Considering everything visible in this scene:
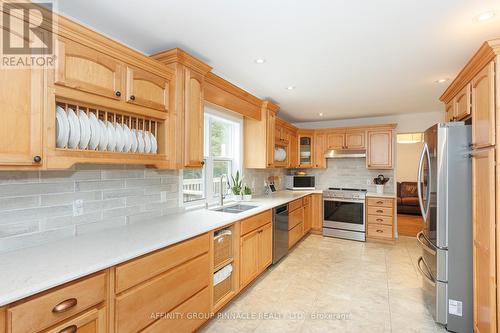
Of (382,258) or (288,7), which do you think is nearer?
(288,7)

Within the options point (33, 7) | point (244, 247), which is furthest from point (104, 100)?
point (244, 247)

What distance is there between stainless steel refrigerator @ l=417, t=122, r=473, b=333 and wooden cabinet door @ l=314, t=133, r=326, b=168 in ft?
10.6

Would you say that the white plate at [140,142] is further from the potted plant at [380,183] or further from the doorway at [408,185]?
the doorway at [408,185]

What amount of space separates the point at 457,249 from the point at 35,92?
10.4ft

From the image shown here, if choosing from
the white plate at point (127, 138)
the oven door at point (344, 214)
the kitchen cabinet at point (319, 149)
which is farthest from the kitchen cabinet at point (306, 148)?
the white plate at point (127, 138)

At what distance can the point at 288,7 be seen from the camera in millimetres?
1688

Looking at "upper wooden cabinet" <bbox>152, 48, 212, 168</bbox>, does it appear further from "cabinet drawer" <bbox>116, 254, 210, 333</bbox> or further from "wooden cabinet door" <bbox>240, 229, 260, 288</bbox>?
"wooden cabinet door" <bbox>240, 229, 260, 288</bbox>

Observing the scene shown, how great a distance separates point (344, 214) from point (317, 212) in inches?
21.7

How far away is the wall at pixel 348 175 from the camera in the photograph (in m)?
5.21

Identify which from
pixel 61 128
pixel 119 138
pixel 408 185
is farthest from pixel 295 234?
pixel 408 185

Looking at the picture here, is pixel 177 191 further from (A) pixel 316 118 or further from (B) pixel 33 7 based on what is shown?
(A) pixel 316 118

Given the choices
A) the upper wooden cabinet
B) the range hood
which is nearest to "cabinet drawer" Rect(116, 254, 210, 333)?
the upper wooden cabinet

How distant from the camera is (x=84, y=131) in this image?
63.4 inches

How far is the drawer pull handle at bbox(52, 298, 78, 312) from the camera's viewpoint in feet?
3.79
